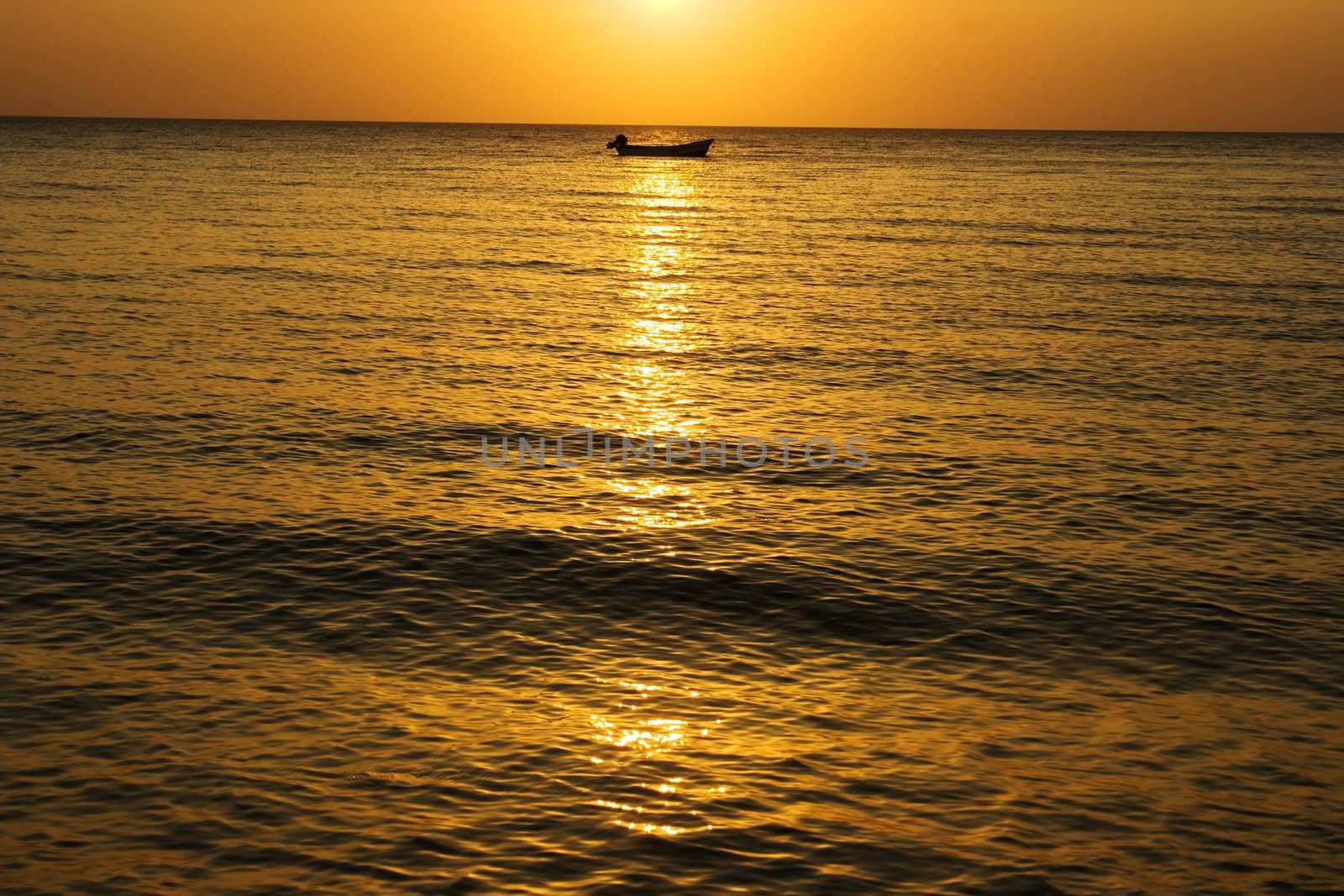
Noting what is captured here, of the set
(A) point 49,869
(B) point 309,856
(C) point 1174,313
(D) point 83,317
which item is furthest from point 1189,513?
(D) point 83,317

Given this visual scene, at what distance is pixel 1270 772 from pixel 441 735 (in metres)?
8.32

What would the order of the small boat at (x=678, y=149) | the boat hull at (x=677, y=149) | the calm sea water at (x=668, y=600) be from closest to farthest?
the calm sea water at (x=668, y=600)
the boat hull at (x=677, y=149)
the small boat at (x=678, y=149)

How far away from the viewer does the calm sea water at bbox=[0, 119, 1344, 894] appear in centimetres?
1186

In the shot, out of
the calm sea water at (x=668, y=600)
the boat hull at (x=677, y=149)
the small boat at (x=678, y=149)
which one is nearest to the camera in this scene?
the calm sea water at (x=668, y=600)

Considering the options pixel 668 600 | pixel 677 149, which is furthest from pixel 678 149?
pixel 668 600

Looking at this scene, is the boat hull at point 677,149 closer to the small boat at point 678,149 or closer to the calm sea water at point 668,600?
the small boat at point 678,149

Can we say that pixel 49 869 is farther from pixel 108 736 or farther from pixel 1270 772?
pixel 1270 772

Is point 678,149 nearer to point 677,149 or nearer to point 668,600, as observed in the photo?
point 677,149

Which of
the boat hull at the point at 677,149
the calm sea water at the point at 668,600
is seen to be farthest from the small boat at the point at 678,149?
the calm sea water at the point at 668,600

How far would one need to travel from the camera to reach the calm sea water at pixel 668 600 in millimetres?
11859

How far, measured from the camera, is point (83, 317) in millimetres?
38156

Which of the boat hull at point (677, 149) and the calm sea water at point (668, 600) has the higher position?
the boat hull at point (677, 149)

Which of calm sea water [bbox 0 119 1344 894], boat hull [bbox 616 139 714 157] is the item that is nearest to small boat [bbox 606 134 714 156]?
boat hull [bbox 616 139 714 157]

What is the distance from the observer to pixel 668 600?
17875mm
